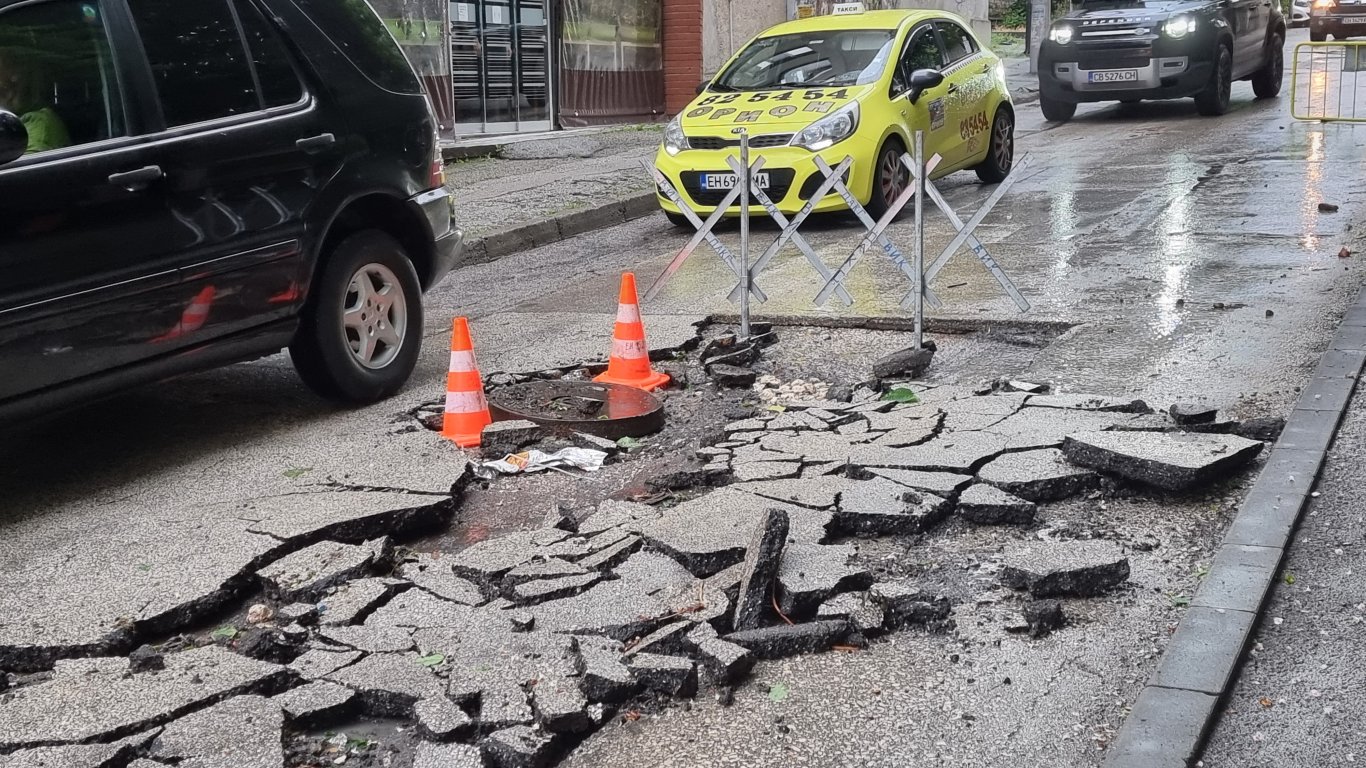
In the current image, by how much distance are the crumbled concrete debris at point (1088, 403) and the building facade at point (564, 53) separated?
40.6ft

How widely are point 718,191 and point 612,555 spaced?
23.6 feet

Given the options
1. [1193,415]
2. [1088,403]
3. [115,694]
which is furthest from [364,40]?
[1193,415]

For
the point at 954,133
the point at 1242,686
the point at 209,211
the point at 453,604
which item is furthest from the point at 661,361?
the point at 954,133

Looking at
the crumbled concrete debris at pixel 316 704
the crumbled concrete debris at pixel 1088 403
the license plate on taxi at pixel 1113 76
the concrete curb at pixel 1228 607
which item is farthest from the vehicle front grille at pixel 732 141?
the license plate on taxi at pixel 1113 76

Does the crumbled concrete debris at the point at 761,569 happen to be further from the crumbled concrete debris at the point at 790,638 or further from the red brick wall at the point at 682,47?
the red brick wall at the point at 682,47

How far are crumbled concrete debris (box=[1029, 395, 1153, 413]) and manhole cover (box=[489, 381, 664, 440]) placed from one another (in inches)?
63.5

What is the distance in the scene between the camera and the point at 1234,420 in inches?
224

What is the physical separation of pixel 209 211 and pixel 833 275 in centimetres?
336

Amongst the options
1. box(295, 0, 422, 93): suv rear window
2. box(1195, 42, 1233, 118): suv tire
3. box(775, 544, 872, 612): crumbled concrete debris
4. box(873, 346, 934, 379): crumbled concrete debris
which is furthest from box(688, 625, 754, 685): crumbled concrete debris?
box(1195, 42, 1233, 118): suv tire

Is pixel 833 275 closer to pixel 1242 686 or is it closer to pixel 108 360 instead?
pixel 108 360

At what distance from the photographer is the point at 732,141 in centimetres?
1136

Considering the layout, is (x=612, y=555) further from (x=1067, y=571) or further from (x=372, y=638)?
(x=1067, y=571)

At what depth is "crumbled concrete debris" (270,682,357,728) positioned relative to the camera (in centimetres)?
350

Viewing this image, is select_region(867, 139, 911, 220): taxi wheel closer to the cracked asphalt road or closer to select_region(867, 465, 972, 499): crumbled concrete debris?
the cracked asphalt road
